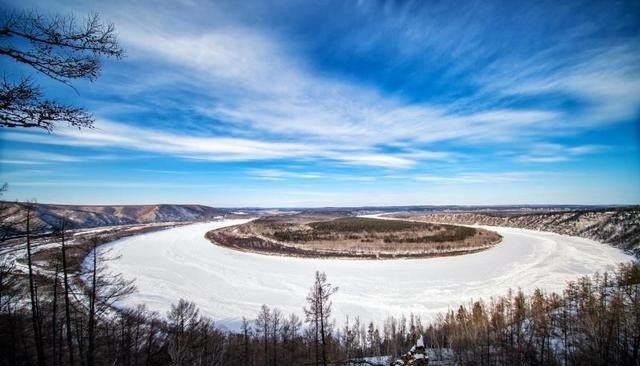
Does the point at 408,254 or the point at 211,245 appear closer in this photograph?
the point at 408,254

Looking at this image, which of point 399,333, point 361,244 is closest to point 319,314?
point 399,333

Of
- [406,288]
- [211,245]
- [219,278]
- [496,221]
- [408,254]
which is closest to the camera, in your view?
[406,288]

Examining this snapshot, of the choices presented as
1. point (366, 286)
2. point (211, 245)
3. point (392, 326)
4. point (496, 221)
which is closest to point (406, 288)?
point (366, 286)

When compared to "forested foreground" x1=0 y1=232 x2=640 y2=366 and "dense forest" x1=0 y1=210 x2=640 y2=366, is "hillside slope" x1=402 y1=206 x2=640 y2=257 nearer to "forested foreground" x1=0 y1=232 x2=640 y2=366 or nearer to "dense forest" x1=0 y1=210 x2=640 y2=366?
"dense forest" x1=0 y1=210 x2=640 y2=366

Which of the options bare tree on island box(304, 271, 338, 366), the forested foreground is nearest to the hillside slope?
the forested foreground

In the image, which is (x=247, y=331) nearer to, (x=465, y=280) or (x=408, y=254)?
(x=465, y=280)

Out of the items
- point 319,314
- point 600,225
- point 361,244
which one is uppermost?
point 600,225

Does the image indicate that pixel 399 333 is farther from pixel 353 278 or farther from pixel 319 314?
pixel 353 278

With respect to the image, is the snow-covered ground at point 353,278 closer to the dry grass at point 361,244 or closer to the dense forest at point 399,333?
the dense forest at point 399,333
